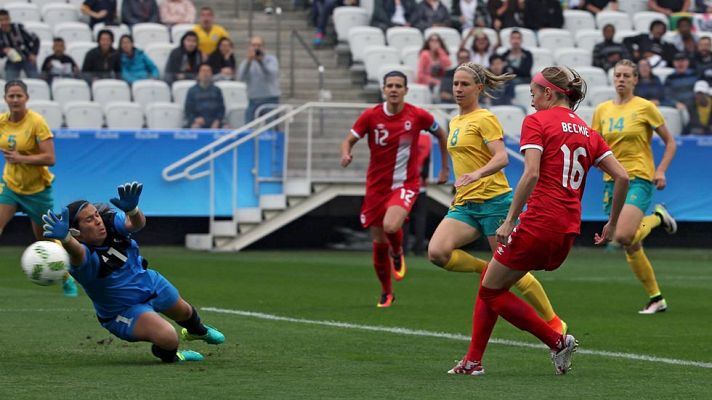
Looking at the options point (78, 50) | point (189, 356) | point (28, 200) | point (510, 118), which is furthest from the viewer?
point (78, 50)

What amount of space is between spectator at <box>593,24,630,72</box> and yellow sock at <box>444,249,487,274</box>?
593 inches

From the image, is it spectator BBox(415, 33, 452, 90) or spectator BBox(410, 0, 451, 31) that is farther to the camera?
spectator BBox(410, 0, 451, 31)

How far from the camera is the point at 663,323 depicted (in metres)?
12.5

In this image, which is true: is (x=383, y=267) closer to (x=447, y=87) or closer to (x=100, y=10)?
(x=447, y=87)

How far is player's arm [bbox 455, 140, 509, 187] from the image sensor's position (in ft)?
30.1

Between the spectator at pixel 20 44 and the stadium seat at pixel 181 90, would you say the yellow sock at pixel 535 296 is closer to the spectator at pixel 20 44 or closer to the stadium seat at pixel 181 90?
the stadium seat at pixel 181 90

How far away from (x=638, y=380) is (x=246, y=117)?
48.0 ft

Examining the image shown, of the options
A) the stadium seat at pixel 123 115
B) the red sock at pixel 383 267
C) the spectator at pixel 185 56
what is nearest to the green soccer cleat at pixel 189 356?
the red sock at pixel 383 267

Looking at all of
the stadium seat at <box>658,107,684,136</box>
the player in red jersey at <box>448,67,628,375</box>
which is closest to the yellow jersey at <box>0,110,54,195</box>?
the player in red jersey at <box>448,67,628,375</box>

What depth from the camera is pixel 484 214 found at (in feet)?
36.7

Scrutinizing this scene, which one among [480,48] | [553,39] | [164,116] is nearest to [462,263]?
[164,116]

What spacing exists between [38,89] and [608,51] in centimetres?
1024

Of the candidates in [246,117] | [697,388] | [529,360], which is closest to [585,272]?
[246,117]

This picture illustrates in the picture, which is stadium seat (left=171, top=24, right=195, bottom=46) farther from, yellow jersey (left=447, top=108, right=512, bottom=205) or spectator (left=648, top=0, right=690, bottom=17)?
yellow jersey (left=447, top=108, right=512, bottom=205)
